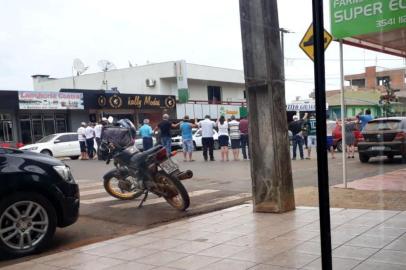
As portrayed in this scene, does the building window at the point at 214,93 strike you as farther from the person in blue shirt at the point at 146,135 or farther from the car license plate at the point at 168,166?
the car license plate at the point at 168,166

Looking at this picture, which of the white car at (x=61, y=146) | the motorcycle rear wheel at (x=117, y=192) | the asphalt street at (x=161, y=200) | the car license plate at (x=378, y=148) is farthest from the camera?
the white car at (x=61, y=146)

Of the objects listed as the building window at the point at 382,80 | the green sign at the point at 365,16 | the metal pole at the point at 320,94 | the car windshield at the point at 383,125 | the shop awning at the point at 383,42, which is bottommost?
the car windshield at the point at 383,125

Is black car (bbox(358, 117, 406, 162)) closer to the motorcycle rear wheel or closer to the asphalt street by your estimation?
the asphalt street

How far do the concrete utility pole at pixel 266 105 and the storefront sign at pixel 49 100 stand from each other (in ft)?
75.5

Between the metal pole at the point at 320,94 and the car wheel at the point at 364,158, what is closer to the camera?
the metal pole at the point at 320,94

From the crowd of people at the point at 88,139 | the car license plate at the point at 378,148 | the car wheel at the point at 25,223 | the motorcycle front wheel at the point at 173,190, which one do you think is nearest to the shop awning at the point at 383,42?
the motorcycle front wheel at the point at 173,190

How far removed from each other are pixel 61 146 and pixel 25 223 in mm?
17740

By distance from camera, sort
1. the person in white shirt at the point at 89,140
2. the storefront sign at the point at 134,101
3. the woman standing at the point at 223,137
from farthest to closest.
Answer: the storefront sign at the point at 134,101
the person in white shirt at the point at 89,140
the woman standing at the point at 223,137

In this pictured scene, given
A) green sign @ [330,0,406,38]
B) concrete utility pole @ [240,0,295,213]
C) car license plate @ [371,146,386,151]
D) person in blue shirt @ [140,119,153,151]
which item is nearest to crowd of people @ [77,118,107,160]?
person in blue shirt @ [140,119,153,151]

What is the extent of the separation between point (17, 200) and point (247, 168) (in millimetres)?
9537

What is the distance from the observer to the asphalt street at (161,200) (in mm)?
6973

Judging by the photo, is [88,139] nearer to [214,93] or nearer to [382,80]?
[382,80]

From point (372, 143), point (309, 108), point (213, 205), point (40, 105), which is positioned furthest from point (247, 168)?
point (309, 108)

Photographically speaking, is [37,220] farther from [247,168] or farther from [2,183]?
[247,168]
